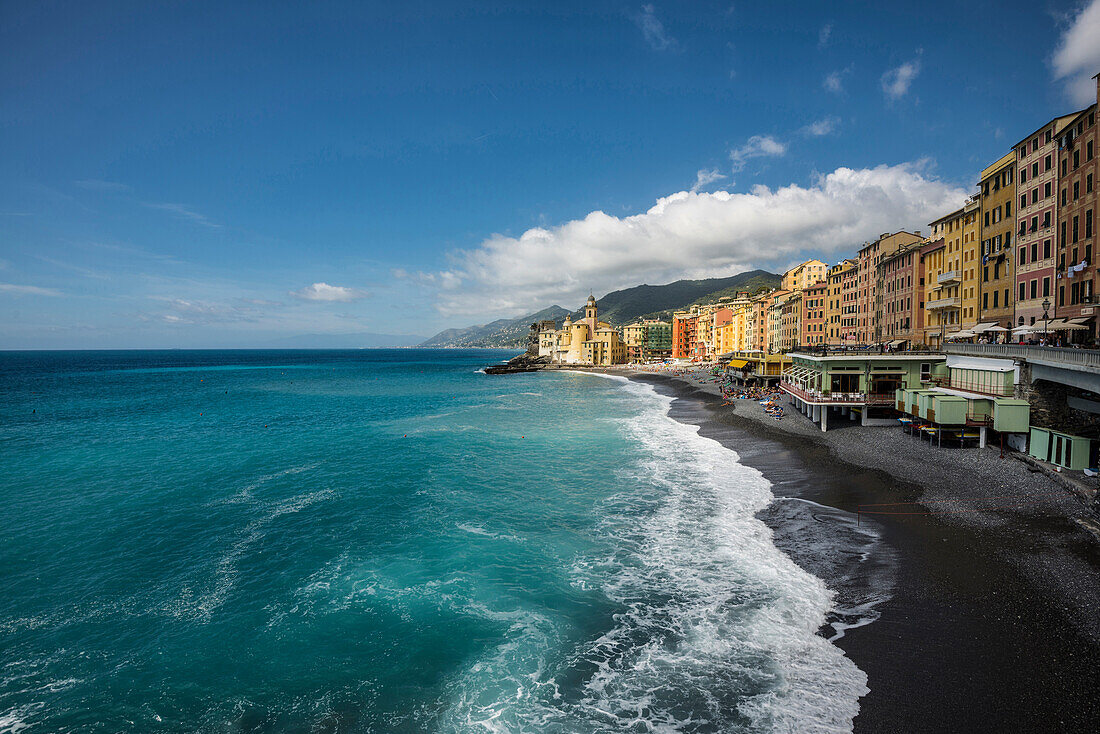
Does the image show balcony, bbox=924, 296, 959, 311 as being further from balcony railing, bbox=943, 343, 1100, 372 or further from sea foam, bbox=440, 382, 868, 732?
sea foam, bbox=440, 382, 868, 732

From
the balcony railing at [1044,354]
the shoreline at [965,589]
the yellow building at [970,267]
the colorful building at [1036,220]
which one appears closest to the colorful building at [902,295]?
the yellow building at [970,267]

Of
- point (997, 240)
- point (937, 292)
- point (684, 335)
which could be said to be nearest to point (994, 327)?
point (997, 240)

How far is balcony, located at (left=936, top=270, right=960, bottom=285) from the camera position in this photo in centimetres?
4669

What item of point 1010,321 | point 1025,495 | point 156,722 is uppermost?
point 1010,321

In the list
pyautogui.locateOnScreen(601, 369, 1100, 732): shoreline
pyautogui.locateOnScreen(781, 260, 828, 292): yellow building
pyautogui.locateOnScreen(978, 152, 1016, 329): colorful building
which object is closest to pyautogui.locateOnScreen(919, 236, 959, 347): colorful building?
pyautogui.locateOnScreen(978, 152, 1016, 329): colorful building

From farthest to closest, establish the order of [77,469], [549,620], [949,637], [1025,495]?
[77,469] < [1025,495] < [549,620] < [949,637]

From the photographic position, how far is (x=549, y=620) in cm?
1472

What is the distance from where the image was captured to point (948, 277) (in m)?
47.3

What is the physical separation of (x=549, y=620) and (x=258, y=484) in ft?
75.9

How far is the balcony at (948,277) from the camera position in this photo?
46688mm

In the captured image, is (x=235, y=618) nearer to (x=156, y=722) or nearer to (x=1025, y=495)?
(x=156, y=722)

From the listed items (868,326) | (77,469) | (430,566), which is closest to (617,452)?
(430,566)

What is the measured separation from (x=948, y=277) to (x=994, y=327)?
43.7 feet

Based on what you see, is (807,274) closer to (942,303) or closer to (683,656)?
(942,303)
